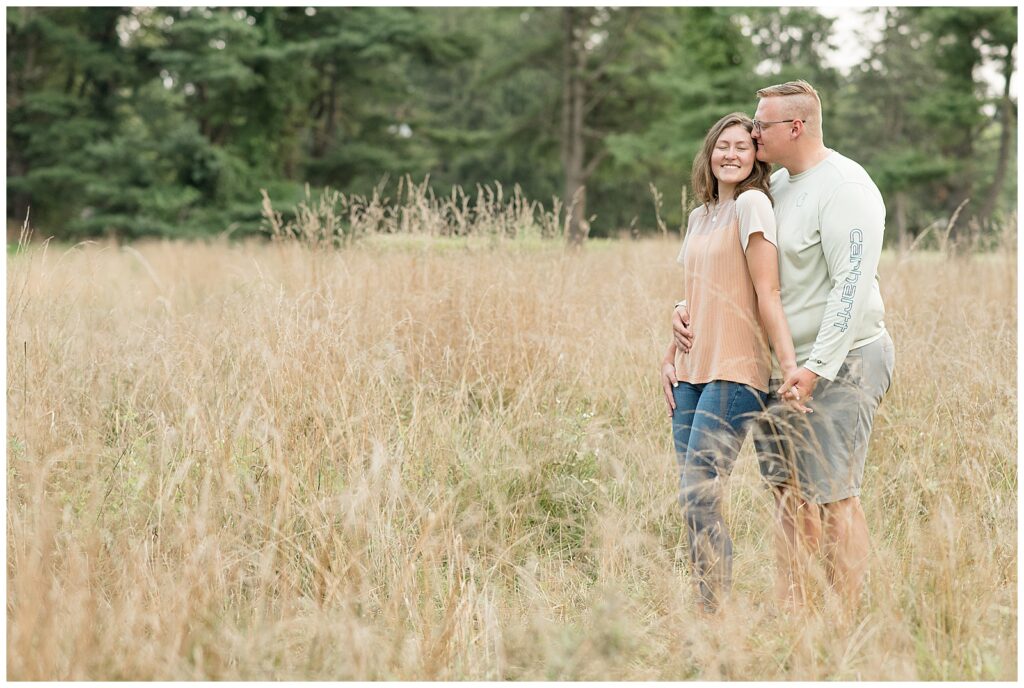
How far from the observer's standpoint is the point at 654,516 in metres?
3.08

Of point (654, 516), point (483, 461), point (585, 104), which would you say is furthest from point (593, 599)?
point (585, 104)

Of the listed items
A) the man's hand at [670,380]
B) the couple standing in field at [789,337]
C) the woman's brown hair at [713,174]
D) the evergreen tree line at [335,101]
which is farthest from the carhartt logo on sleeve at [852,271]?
the evergreen tree line at [335,101]

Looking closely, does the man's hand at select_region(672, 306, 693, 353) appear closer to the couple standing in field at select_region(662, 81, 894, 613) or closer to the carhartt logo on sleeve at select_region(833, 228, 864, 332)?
the couple standing in field at select_region(662, 81, 894, 613)

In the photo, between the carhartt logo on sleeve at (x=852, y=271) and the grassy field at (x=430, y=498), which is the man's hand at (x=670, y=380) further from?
the carhartt logo on sleeve at (x=852, y=271)

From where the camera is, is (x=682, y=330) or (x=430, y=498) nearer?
(x=682, y=330)

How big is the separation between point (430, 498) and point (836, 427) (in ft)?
4.72

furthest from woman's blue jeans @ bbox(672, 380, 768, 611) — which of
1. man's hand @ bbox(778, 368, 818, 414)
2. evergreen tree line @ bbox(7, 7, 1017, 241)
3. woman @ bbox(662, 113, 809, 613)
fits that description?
evergreen tree line @ bbox(7, 7, 1017, 241)

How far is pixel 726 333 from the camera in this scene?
249 centimetres

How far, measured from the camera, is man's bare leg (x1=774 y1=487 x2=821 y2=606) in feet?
7.87

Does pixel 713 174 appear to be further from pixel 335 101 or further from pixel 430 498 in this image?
pixel 335 101

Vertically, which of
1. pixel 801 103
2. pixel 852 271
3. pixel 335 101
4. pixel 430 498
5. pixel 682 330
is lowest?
pixel 430 498

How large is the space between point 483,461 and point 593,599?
0.80 metres

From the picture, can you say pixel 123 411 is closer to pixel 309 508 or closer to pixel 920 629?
pixel 309 508

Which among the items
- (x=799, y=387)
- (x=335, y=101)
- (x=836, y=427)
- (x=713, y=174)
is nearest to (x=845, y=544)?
(x=836, y=427)
